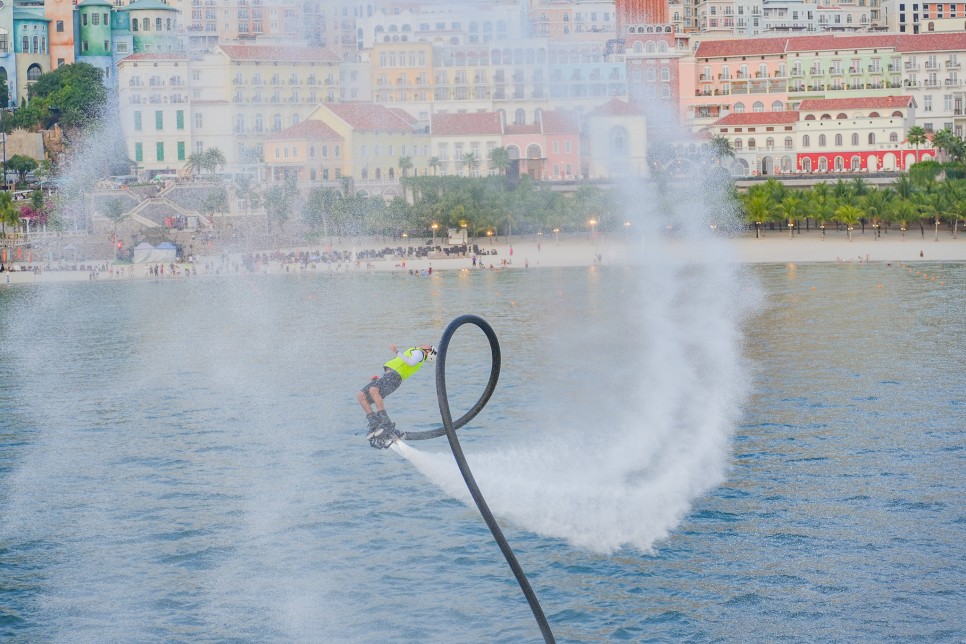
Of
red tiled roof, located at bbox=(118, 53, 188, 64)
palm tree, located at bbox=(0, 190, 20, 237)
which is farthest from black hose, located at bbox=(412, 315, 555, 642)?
red tiled roof, located at bbox=(118, 53, 188, 64)

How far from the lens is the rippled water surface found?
24.1m

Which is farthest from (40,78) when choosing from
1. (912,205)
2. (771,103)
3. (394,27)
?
(912,205)

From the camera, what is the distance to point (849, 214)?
88562mm

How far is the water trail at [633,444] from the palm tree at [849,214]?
92.6ft

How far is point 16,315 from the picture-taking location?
229 feet

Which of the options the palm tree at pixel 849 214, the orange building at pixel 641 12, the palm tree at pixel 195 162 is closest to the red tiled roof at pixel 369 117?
the palm tree at pixel 195 162

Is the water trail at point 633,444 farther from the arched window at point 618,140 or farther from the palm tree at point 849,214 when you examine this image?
the palm tree at point 849,214

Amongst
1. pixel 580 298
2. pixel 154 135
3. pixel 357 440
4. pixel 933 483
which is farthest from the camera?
pixel 154 135

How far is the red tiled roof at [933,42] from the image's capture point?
12475 centimetres

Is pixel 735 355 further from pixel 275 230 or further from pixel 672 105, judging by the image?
pixel 672 105

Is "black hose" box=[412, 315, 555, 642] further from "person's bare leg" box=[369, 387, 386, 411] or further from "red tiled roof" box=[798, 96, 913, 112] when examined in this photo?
"red tiled roof" box=[798, 96, 913, 112]

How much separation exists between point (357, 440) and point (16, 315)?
37.6m

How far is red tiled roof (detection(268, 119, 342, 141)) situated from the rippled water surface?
46366mm

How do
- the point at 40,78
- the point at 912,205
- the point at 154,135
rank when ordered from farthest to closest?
the point at 40,78
the point at 154,135
the point at 912,205
